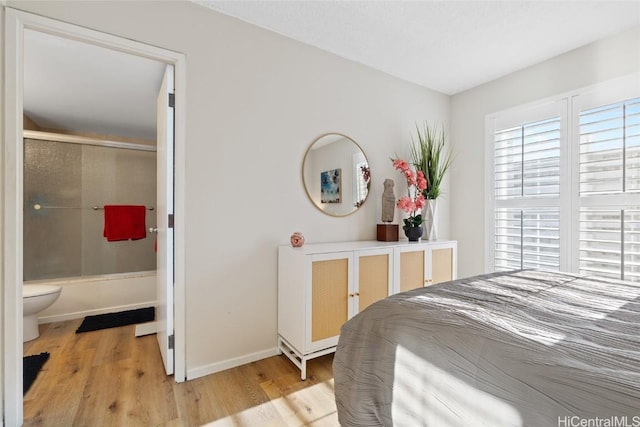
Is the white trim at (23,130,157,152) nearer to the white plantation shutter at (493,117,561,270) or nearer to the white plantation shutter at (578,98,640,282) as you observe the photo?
the white plantation shutter at (493,117,561,270)

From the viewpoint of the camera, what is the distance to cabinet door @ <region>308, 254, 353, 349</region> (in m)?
1.91

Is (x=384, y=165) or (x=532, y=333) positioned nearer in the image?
(x=532, y=333)

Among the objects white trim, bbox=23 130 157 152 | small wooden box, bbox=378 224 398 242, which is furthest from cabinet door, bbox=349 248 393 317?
white trim, bbox=23 130 157 152

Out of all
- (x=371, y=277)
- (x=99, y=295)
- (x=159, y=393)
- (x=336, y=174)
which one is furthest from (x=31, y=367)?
(x=336, y=174)

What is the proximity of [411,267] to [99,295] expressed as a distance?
3.20 m

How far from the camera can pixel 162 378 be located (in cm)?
187

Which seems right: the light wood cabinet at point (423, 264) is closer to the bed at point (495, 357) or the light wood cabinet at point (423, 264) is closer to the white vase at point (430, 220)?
the white vase at point (430, 220)

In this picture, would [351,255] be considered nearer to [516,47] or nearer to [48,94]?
[516,47]

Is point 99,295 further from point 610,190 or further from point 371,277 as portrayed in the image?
point 610,190

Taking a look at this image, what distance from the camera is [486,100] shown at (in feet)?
9.77
